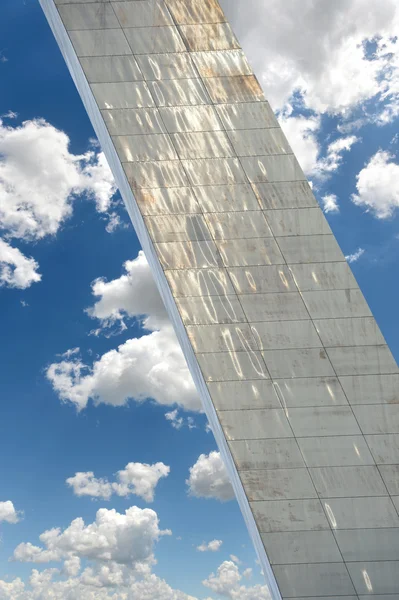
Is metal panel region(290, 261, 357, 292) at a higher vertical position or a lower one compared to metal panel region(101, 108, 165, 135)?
lower

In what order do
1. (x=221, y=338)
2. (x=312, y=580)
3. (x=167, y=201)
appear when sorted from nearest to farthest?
(x=312, y=580)
(x=221, y=338)
(x=167, y=201)

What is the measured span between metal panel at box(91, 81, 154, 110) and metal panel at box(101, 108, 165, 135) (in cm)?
21

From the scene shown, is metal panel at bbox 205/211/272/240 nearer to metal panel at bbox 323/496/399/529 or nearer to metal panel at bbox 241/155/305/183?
Result: metal panel at bbox 241/155/305/183

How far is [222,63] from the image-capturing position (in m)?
22.3

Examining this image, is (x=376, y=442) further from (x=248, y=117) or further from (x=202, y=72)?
(x=202, y=72)

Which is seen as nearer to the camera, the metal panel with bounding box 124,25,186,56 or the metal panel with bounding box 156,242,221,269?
the metal panel with bounding box 156,242,221,269

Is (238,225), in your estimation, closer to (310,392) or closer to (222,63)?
(310,392)

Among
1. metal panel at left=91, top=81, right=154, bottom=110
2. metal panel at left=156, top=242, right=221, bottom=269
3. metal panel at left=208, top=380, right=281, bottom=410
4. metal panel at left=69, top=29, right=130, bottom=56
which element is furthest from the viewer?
metal panel at left=69, top=29, right=130, bottom=56

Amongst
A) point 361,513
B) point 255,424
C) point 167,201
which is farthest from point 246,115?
point 361,513

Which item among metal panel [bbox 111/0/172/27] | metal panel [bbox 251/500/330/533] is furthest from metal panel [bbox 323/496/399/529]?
metal panel [bbox 111/0/172/27]

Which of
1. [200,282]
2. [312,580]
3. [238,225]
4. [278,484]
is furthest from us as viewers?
[238,225]

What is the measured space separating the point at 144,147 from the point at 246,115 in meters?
3.93

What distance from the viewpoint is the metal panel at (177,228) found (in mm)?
20109

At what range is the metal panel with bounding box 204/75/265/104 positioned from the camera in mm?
21797
